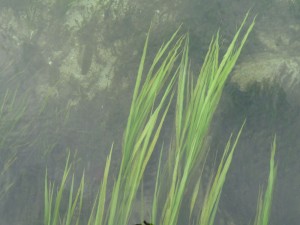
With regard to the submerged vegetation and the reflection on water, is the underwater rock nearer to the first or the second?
the reflection on water

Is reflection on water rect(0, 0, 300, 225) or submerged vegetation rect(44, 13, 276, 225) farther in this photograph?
reflection on water rect(0, 0, 300, 225)

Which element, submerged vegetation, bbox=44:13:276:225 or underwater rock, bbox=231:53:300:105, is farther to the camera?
underwater rock, bbox=231:53:300:105

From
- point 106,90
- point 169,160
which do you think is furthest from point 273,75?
point 106,90

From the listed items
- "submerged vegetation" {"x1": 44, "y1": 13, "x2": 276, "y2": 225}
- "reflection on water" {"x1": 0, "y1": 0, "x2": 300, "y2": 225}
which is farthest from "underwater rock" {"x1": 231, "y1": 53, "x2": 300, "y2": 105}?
"submerged vegetation" {"x1": 44, "y1": 13, "x2": 276, "y2": 225}

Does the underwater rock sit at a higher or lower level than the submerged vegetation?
higher

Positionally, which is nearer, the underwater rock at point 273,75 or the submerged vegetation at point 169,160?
the submerged vegetation at point 169,160

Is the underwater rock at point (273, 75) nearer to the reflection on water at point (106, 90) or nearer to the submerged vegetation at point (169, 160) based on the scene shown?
the reflection on water at point (106, 90)

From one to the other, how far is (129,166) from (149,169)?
0.30m

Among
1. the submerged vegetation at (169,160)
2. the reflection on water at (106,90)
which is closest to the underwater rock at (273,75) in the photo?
the reflection on water at (106,90)

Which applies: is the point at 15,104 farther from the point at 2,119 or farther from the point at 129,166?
the point at 129,166

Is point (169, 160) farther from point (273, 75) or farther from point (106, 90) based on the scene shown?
point (273, 75)

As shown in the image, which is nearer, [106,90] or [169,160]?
[169,160]

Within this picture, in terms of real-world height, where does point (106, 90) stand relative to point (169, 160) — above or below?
above

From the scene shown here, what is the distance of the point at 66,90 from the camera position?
203 centimetres
